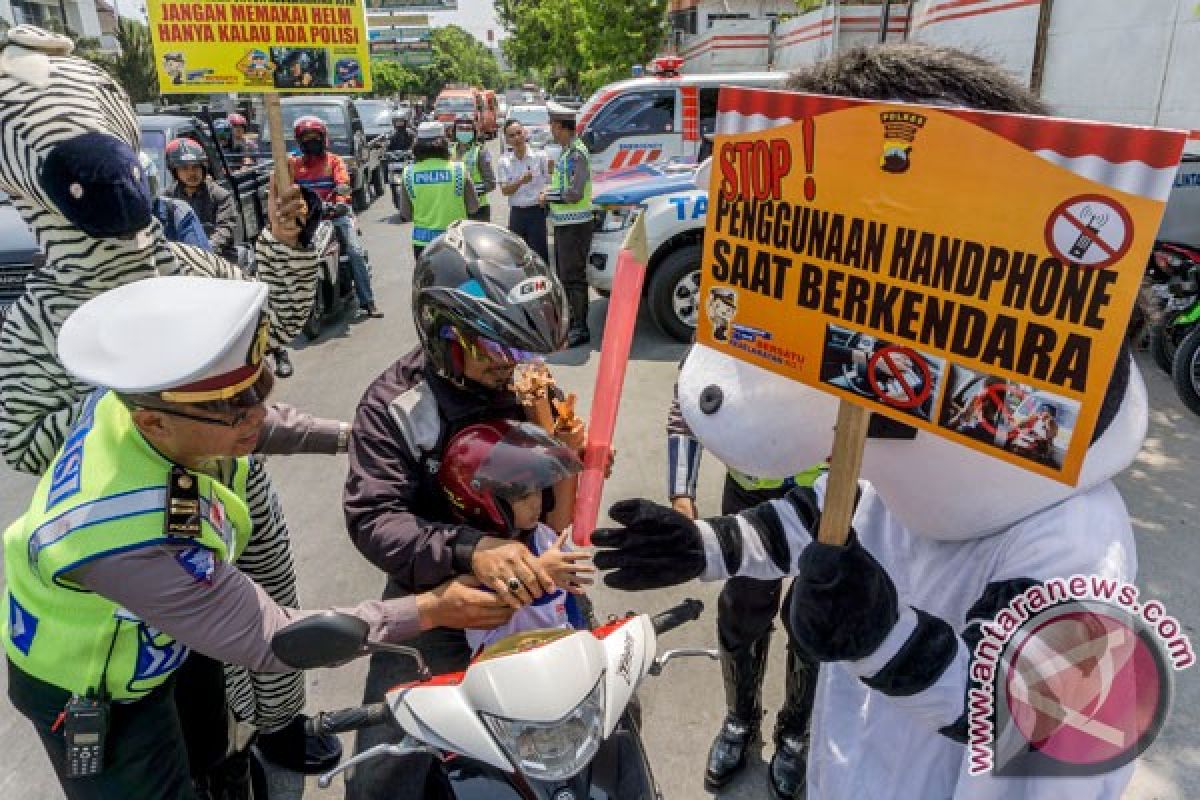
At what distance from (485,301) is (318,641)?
0.76m

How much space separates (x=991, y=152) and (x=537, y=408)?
1305 millimetres

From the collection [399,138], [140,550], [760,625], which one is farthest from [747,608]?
[399,138]

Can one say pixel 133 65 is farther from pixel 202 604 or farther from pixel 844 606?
pixel 844 606

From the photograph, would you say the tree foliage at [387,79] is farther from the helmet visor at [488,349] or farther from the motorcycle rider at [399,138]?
the helmet visor at [488,349]

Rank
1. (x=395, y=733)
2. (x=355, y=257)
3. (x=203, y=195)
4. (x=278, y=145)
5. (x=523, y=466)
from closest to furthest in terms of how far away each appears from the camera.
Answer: (x=523, y=466) → (x=395, y=733) → (x=278, y=145) → (x=203, y=195) → (x=355, y=257)

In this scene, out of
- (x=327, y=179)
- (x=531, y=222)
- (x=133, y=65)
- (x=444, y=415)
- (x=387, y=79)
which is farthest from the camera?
(x=387, y=79)

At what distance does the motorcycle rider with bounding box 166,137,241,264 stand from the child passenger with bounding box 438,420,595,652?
582 cm

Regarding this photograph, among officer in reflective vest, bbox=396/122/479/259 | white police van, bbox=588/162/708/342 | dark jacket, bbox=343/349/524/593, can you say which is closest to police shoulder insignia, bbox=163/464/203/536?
dark jacket, bbox=343/349/524/593

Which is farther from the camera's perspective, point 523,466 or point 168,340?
point 523,466

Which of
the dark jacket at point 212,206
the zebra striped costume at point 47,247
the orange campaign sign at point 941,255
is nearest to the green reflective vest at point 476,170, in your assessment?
the dark jacket at point 212,206

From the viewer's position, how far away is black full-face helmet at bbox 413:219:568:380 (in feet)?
5.68

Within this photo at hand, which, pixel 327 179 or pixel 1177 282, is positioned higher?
pixel 327 179

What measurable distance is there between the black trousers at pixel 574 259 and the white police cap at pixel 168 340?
216 inches

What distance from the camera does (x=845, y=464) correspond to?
44.1 inches
